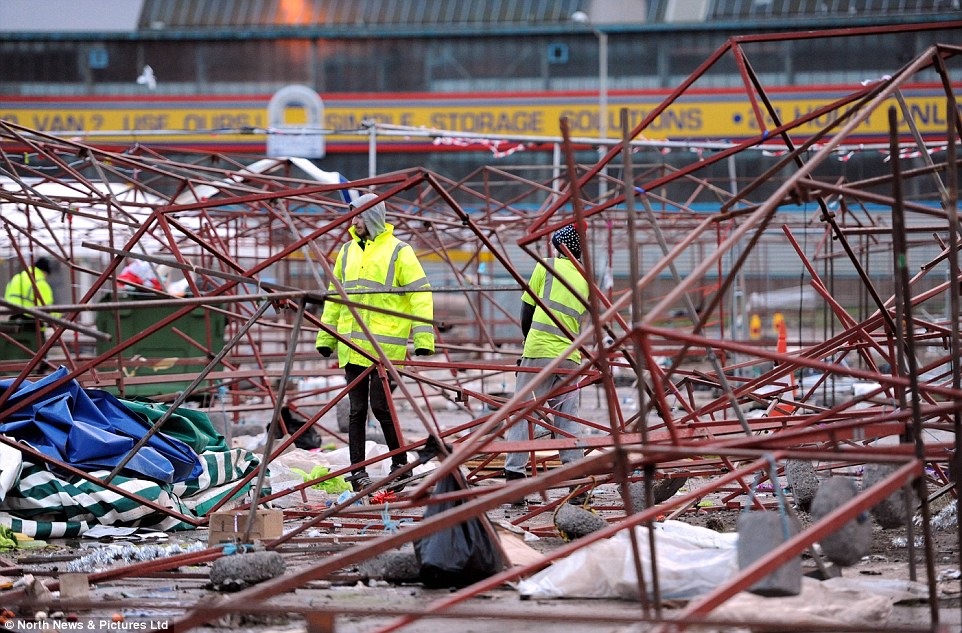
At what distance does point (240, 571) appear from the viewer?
480 centimetres

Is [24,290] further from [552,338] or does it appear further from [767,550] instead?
[767,550]

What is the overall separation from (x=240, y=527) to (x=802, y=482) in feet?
10.4

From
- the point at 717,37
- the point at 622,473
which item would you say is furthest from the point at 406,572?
the point at 717,37

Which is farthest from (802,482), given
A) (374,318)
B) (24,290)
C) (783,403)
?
(24,290)

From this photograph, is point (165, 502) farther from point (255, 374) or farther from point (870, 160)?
point (870, 160)

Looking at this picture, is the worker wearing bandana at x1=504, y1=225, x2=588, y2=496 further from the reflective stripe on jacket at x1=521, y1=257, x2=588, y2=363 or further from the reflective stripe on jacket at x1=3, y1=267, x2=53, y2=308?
the reflective stripe on jacket at x1=3, y1=267, x2=53, y2=308

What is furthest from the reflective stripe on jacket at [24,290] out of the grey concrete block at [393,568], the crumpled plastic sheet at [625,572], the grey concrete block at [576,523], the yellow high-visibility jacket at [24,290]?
the crumpled plastic sheet at [625,572]

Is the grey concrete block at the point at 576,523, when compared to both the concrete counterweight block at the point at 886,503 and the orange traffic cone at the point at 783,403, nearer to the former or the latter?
the concrete counterweight block at the point at 886,503

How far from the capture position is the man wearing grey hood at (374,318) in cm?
743

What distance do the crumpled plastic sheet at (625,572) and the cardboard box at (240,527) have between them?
157cm

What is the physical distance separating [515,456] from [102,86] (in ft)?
111

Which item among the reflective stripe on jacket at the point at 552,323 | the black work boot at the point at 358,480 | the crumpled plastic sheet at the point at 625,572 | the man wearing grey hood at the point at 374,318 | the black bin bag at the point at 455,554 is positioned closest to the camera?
the crumpled plastic sheet at the point at 625,572

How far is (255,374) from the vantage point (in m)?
9.02

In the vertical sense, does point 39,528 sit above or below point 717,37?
below
